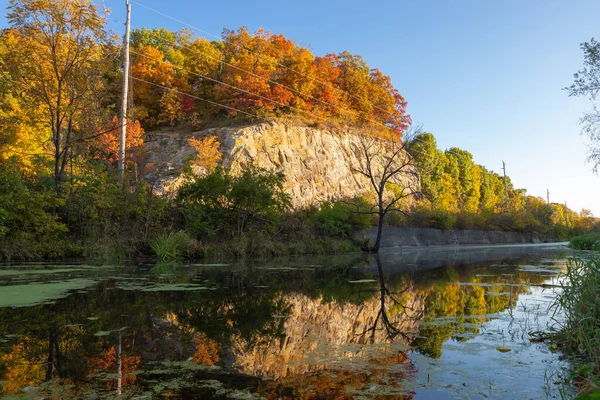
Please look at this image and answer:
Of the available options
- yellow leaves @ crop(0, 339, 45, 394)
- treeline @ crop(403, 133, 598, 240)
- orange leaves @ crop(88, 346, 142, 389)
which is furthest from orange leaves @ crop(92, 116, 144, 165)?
orange leaves @ crop(88, 346, 142, 389)

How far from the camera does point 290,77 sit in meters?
33.8

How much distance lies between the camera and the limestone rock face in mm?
29531

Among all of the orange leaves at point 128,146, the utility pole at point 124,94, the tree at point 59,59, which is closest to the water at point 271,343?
the tree at point 59,59

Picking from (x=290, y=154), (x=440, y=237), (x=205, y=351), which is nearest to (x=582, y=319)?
(x=205, y=351)

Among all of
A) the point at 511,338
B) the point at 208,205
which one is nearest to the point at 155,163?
the point at 208,205

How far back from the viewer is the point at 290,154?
105ft

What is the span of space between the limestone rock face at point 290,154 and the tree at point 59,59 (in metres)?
11.0

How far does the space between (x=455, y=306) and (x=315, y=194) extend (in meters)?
26.2

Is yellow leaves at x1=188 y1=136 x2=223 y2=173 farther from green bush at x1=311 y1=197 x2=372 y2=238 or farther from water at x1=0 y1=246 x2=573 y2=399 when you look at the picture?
water at x1=0 y1=246 x2=573 y2=399

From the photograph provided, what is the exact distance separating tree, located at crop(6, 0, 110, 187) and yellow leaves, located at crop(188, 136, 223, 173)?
11.8 m

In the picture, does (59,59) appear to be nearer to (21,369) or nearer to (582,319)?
(21,369)

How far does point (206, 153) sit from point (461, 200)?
33.8m

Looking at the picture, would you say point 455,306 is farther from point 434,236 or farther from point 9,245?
point 434,236

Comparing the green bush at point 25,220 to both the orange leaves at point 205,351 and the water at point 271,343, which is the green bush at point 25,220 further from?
the orange leaves at point 205,351
